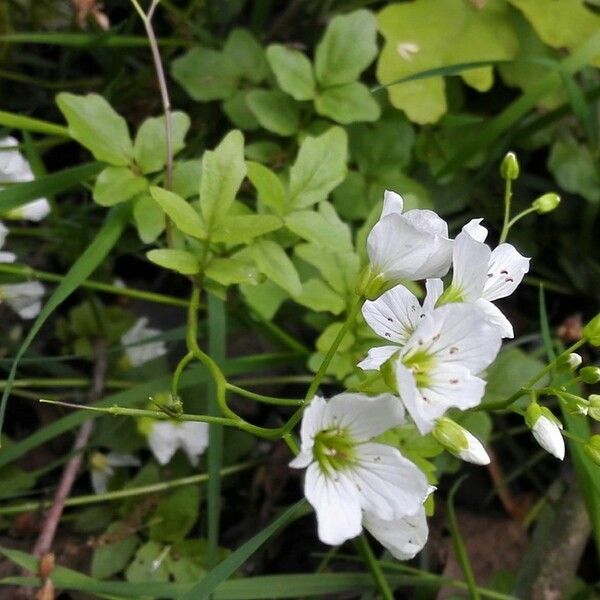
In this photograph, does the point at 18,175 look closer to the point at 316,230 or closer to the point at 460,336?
the point at 316,230

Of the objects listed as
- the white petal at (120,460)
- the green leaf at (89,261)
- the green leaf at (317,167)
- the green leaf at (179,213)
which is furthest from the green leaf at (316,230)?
the white petal at (120,460)

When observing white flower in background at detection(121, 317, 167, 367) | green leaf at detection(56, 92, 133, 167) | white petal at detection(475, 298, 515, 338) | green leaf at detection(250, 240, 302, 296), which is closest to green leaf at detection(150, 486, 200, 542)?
white flower in background at detection(121, 317, 167, 367)

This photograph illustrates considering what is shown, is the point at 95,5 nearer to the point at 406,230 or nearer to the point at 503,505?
the point at 406,230

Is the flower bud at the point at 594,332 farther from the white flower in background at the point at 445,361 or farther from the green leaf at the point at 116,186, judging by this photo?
the green leaf at the point at 116,186

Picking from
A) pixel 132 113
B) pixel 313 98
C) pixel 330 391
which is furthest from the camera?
pixel 132 113

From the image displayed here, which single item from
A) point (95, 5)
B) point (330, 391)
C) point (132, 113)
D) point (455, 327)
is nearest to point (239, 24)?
point (132, 113)

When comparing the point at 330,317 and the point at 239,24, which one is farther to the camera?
the point at 239,24

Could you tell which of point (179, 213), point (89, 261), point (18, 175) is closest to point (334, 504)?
point (179, 213)
